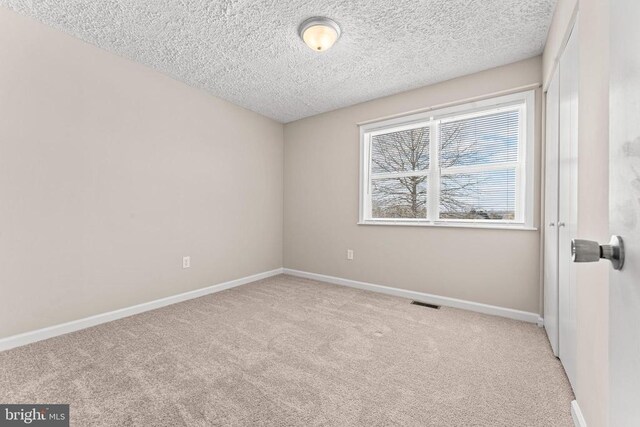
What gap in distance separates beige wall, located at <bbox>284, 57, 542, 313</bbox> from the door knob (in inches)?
97.1

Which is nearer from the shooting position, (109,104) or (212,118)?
(109,104)

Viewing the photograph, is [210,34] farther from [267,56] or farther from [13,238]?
[13,238]

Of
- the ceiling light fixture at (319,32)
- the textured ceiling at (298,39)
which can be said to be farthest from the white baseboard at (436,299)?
the ceiling light fixture at (319,32)

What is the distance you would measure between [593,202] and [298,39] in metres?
2.29

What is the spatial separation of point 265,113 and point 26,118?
2.51 m

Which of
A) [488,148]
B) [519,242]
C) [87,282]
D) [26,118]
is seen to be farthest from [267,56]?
[519,242]

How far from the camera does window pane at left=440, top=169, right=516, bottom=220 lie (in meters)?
2.74

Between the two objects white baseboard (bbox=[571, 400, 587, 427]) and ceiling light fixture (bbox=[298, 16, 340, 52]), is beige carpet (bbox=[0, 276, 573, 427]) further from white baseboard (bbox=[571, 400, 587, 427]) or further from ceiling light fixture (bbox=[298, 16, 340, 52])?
ceiling light fixture (bbox=[298, 16, 340, 52])

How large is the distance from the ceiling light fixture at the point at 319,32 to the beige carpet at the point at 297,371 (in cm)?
236

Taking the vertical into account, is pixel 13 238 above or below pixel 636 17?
below

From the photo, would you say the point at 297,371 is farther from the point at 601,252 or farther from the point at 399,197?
the point at 399,197

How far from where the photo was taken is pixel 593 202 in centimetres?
115

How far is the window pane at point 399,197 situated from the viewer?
3271 millimetres

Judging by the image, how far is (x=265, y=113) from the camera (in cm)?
400
